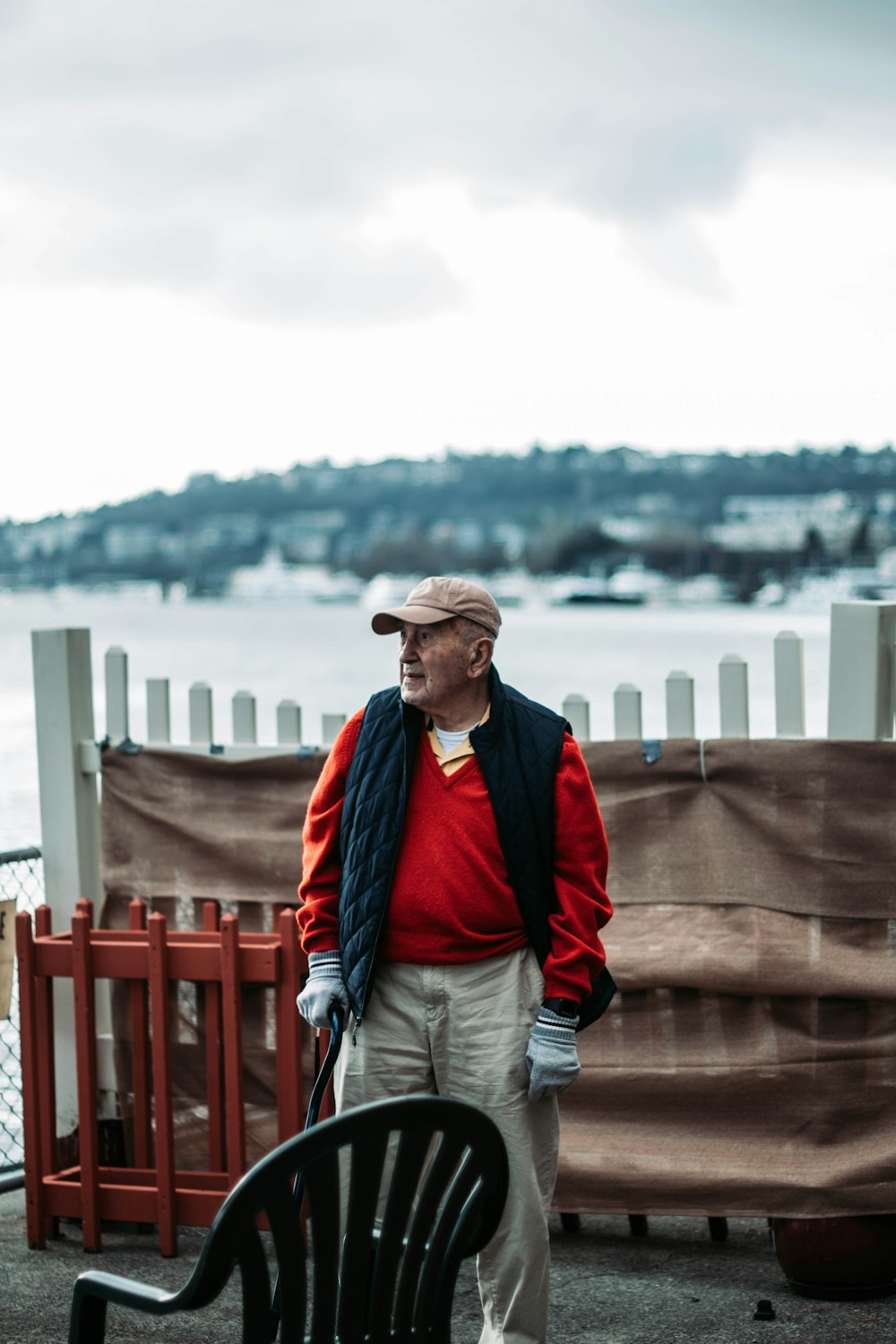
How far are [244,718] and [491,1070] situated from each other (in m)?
2.22

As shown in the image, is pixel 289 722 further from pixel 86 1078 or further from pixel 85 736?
pixel 86 1078

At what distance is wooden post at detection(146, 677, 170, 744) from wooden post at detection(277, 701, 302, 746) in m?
A: 0.43

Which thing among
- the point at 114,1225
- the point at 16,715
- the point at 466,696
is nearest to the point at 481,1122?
the point at 466,696

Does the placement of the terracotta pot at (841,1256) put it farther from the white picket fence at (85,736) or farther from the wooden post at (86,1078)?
the wooden post at (86,1078)

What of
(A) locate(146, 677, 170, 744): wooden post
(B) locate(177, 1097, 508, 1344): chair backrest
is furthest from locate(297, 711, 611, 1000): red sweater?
(A) locate(146, 677, 170, 744): wooden post

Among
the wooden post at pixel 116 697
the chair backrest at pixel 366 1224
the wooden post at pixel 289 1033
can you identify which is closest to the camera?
the chair backrest at pixel 366 1224

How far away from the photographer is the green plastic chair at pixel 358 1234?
2.16 m

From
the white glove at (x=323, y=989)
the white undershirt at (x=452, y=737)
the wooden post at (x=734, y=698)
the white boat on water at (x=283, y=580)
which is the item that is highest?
the white undershirt at (x=452, y=737)

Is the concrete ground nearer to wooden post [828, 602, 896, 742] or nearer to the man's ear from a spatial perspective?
wooden post [828, 602, 896, 742]

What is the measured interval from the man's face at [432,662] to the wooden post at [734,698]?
1.53 m

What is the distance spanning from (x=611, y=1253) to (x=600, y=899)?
190 centimetres

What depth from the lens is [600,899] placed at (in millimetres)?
3428

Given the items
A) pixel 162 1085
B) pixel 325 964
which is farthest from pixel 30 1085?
pixel 325 964

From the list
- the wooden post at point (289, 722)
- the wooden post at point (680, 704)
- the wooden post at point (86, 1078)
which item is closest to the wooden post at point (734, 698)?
the wooden post at point (680, 704)
